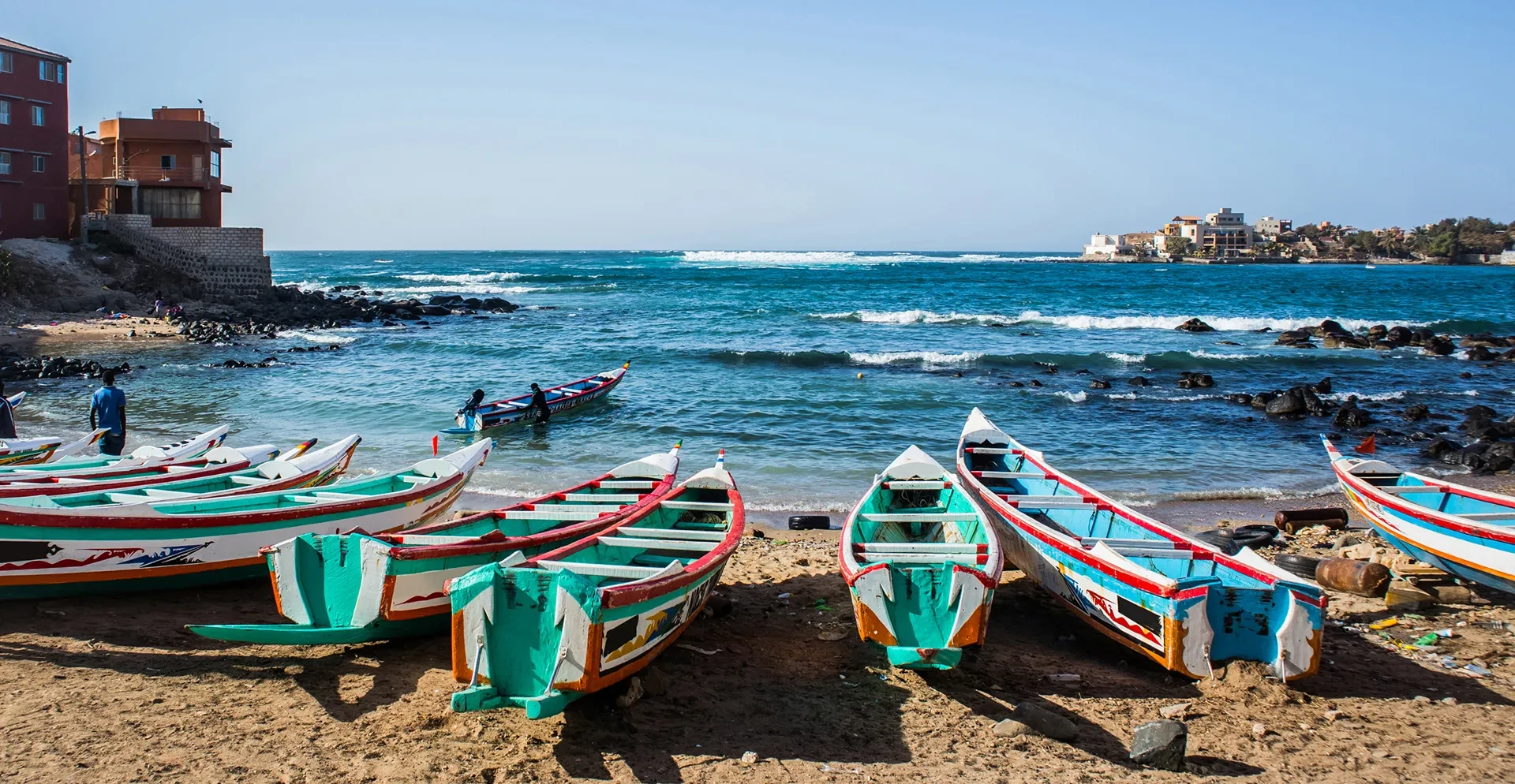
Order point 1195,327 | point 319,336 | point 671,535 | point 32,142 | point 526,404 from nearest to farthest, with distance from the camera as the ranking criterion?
point 671,535, point 526,404, point 319,336, point 32,142, point 1195,327

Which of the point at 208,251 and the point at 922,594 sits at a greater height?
the point at 208,251

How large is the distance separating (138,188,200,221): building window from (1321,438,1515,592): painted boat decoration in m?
46.7

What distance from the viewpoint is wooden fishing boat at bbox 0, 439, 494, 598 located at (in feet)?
23.7

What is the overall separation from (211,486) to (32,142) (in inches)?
1468

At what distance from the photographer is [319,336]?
111ft

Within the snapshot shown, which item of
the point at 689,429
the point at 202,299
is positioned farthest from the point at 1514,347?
the point at 202,299

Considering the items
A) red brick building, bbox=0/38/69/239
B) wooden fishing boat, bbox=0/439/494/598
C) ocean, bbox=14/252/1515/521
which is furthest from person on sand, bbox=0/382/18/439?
red brick building, bbox=0/38/69/239

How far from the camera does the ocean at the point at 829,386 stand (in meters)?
15.7

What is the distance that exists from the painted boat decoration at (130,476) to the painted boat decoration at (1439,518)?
37.2 feet

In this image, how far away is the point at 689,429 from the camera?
18.2 meters

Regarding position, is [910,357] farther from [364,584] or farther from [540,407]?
[364,584]

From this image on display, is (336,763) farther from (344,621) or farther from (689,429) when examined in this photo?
(689,429)

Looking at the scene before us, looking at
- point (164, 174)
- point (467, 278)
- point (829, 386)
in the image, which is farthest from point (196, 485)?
point (467, 278)

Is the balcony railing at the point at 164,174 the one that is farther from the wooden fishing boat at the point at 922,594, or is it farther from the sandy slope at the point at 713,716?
the wooden fishing boat at the point at 922,594
